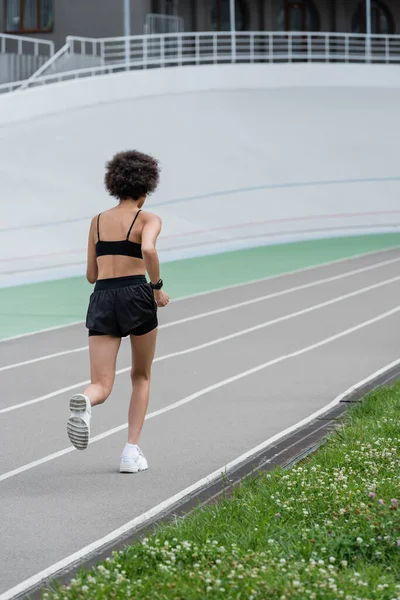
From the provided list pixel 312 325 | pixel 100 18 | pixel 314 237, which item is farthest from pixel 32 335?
pixel 100 18

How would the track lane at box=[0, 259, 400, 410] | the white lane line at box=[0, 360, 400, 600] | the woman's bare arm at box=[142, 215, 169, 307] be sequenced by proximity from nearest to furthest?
the white lane line at box=[0, 360, 400, 600]
the woman's bare arm at box=[142, 215, 169, 307]
the track lane at box=[0, 259, 400, 410]

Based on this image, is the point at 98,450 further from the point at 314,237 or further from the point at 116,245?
the point at 314,237

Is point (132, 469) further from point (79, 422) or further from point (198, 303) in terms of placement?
point (198, 303)

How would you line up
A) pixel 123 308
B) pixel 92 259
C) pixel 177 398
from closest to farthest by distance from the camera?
1. pixel 123 308
2. pixel 92 259
3. pixel 177 398

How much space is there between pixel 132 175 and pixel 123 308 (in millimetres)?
883

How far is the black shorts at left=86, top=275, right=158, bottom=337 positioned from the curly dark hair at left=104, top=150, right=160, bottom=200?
578mm

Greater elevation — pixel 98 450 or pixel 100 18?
pixel 100 18

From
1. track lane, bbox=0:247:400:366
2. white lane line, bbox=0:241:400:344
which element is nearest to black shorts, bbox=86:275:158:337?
track lane, bbox=0:247:400:366

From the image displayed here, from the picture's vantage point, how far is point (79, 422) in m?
6.84

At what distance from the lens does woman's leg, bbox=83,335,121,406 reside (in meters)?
7.34

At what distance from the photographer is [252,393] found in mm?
10875

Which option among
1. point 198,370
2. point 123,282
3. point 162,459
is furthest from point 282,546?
point 198,370

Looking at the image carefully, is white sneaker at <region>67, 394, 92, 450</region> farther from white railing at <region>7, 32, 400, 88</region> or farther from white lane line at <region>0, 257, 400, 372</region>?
white railing at <region>7, 32, 400, 88</region>

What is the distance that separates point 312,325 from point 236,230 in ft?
46.0
